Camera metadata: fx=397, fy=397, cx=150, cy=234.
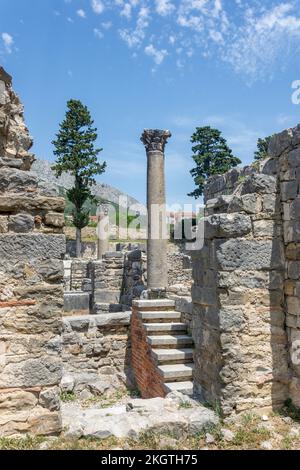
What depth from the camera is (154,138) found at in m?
12.8

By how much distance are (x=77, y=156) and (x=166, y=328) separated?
92.5 feet

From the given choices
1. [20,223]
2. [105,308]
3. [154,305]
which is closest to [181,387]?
[154,305]

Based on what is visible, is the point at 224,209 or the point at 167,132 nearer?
the point at 224,209

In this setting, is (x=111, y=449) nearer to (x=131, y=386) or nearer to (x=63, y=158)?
(x=131, y=386)

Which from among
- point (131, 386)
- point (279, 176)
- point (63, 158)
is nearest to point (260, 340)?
point (279, 176)

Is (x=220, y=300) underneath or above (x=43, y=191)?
underneath

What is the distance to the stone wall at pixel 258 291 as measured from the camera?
192 inches

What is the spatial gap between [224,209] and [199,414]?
101 inches

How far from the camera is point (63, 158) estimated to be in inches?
1321

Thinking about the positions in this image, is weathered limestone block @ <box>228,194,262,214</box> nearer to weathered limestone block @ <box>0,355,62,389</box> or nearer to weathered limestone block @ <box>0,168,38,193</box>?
weathered limestone block @ <box>0,168,38,193</box>

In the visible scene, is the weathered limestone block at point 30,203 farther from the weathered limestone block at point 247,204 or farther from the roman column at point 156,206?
the roman column at point 156,206

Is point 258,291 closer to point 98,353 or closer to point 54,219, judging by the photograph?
point 54,219

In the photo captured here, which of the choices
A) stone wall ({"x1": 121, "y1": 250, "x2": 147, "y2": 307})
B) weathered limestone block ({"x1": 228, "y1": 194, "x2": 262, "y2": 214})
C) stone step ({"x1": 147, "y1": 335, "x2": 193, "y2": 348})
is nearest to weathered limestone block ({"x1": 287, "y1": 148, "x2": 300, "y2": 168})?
weathered limestone block ({"x1": 228, "y1": 194, "x2": 262, "y2": 214})

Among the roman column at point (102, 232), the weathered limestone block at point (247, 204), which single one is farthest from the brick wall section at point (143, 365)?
the roman column at point (102, 232)
